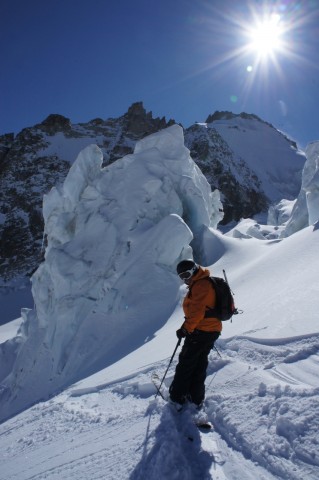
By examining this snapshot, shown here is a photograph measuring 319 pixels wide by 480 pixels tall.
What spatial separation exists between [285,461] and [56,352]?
976 centimetres

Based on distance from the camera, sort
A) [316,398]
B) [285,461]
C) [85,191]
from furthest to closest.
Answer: [85,191] < [316,398] < [285,461]

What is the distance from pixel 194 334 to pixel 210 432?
94 cm

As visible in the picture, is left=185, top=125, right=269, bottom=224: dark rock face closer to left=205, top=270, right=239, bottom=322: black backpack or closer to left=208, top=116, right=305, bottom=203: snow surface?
left=208, top=116, right=305, bottom=203: snow surface

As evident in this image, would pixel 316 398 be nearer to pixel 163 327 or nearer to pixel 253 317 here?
pixel 253 317

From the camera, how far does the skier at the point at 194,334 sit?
143 inches

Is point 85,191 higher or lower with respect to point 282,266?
higher

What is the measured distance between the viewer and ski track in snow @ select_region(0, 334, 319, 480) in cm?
257

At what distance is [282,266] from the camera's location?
9.48 m

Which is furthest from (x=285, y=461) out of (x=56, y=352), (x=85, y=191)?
(x=85, y=191)

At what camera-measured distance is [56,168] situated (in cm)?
7250

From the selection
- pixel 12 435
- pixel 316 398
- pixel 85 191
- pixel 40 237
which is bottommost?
pixel 12 435

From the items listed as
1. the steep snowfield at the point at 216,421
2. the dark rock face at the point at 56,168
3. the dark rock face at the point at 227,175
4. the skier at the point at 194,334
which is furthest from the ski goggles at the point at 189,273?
the dark rock face at the point at 227,175

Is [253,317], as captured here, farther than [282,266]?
No

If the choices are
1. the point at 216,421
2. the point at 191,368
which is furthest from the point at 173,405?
the point at 216,421
